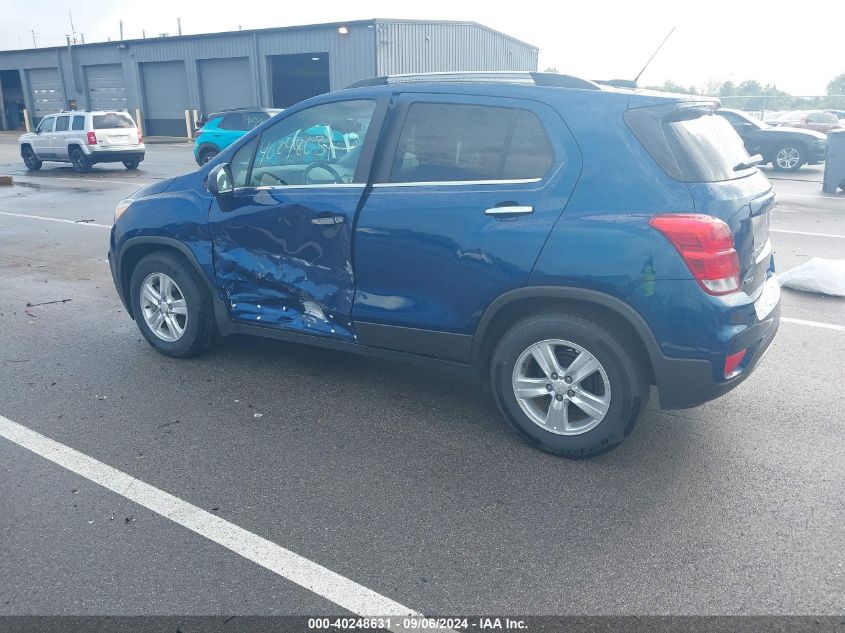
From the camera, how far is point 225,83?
36281mm

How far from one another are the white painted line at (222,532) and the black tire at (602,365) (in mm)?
1418

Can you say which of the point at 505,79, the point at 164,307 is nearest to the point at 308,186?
the point at 505,79

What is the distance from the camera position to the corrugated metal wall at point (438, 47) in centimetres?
3086

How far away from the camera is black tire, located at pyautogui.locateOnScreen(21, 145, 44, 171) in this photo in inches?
880

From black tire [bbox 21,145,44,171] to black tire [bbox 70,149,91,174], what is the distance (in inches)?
85.5

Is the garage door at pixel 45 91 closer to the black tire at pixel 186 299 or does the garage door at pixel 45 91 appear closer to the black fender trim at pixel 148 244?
the black fender trim at pixel 148 244

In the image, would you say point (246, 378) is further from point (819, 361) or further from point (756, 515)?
point (819, 361)

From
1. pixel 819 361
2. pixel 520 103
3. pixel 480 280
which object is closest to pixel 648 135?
pixel 520 103

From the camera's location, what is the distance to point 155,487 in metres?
3.57

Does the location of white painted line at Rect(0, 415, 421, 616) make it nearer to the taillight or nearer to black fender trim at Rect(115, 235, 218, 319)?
black fender trim at Rect(115, 235, 218, 319)

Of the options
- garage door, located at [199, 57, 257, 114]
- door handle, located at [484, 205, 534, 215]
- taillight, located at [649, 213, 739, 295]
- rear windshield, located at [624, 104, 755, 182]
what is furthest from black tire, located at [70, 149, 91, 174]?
taillight, located at [649, 213, 739, 295]

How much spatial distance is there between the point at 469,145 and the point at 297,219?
1.17 metres

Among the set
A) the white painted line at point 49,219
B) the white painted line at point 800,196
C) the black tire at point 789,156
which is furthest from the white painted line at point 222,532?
the black tire at point 789,156

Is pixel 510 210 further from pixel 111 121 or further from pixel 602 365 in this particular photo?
pixel 111 121
